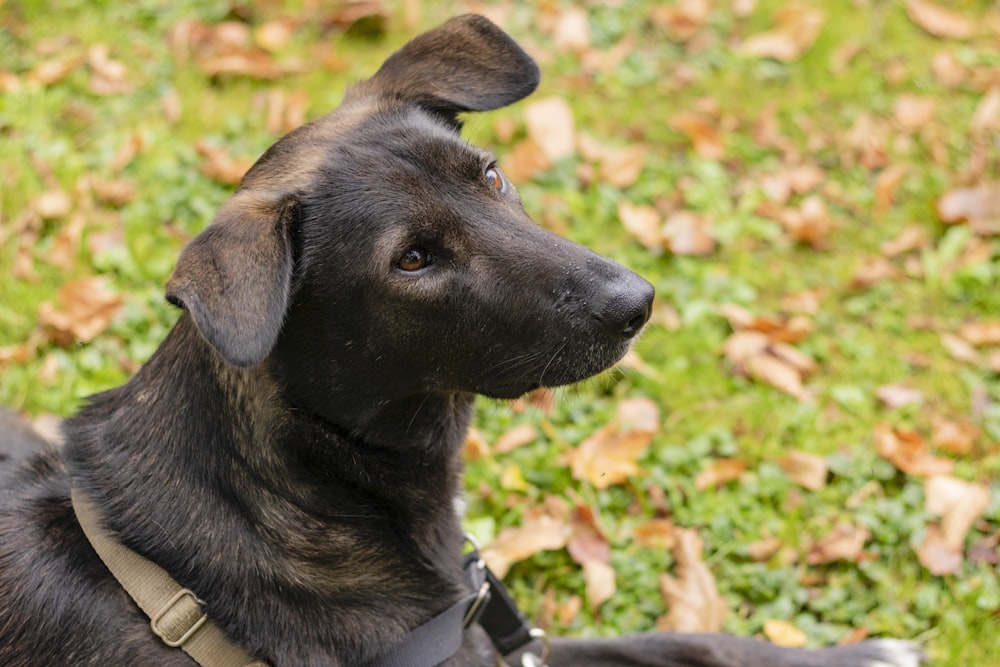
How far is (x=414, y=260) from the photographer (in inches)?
111

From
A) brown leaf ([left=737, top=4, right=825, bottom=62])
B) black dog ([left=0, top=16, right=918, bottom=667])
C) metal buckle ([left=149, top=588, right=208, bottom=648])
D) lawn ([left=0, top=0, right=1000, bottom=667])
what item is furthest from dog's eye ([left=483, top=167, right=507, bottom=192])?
brown leaf ([left=737, top=4, right=825, bottom=62])

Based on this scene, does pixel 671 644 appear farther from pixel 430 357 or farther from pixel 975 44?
pixel 975 44

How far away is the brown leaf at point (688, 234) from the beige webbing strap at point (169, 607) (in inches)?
130

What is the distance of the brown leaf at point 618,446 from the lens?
416 centimetres

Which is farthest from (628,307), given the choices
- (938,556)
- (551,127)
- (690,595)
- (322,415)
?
(551,127)

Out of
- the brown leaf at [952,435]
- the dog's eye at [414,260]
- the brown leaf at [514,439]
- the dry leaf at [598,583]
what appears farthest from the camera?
the brown leaf at [514,439]

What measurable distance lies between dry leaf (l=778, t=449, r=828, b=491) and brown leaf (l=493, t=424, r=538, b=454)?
1.04 m

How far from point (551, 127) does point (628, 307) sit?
3352 millimetres

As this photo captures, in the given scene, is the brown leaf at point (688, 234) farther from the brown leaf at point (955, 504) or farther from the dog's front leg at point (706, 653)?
the dog's front leg at point (706, 653)

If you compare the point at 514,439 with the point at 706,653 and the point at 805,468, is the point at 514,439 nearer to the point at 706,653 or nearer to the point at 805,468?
the point at 805,468

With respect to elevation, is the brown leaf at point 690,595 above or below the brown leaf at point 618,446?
below

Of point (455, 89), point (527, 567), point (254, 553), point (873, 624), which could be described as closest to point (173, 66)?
point (455, 89)

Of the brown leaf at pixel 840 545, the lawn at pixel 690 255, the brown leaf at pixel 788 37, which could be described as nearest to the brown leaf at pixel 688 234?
the lawn at pixel 690 255

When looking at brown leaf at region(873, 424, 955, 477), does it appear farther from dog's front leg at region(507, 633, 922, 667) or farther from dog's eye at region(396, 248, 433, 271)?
dog's eye at region(396, 248, 433, 271)
